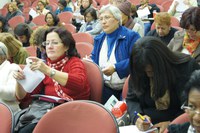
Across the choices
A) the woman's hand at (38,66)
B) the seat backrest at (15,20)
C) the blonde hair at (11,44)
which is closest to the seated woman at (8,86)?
the woman's hand at (38,66)

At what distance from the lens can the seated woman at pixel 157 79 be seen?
1.88 m

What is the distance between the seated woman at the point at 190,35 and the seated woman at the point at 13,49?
1.47 meters

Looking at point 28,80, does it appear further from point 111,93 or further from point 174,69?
point 174,69

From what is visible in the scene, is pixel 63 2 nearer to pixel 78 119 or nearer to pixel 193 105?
pixel 78 119

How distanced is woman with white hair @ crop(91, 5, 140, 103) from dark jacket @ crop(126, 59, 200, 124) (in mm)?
499

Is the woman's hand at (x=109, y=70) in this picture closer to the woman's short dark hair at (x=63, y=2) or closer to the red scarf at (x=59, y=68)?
the red scarf at (x=59, y=68)

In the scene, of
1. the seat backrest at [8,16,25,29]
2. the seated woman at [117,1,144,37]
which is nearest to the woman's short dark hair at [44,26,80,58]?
the seated woman at [117,1,144,37]

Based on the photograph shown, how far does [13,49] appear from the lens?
10.5 feet

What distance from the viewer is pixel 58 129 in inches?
71.2

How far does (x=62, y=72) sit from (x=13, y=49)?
1047mm

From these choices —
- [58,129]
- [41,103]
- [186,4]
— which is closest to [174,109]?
[58,129]

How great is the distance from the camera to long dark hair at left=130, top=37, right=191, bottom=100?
1.87 m

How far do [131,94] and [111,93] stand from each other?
634mm

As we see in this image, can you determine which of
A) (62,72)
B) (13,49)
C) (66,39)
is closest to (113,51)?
(66,39)
